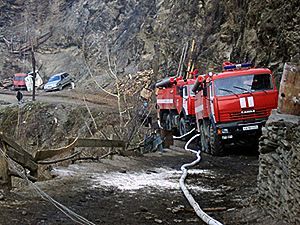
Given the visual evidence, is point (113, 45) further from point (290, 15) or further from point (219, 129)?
point (219, 129)

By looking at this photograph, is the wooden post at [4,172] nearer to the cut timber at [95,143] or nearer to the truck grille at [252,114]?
the cut timber at [95,143]

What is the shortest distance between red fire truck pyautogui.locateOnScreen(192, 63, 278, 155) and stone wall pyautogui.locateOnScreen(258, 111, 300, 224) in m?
7.17

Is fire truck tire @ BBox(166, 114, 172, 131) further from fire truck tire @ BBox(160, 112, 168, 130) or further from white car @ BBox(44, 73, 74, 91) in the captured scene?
white car @ BBox(44, 73, 74, 91)

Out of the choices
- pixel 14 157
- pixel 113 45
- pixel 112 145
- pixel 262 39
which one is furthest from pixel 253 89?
pixel 113 45

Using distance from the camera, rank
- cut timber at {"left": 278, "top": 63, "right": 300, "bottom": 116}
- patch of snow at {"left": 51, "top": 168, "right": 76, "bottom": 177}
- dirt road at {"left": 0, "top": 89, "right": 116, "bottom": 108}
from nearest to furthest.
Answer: cut timber at {"left": 278, "top": 63, "right": 300, "bottom": 116} → patch of snow at {"left": 51, "top": 168, "right": 76, "bottom": 177} → dirt road at {"left": 0, "top": 89, "right": 116, "bottom": 108}

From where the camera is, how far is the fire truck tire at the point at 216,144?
1475cm

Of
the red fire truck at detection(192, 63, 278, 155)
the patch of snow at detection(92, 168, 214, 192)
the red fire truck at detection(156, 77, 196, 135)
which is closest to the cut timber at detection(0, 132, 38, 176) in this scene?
the patch of snow at detection(92, 168, 214, 192)

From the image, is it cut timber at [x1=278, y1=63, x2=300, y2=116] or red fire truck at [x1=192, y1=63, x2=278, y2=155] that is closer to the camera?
cut timber at [x1=278, y1=63, x2=300, y2=116]

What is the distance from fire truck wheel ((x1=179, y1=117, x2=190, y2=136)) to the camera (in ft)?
69.7

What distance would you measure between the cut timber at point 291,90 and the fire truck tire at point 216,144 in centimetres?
805

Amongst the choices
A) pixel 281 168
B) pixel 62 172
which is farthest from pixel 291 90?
pixel 62 172

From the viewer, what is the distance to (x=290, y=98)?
21.3 ft

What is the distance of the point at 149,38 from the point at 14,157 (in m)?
37.6

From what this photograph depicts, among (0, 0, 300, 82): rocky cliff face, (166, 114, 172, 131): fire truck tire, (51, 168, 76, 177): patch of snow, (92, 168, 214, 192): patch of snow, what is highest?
(0, 0, 300, 82): rocky cliff face
